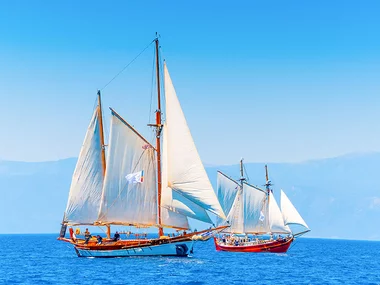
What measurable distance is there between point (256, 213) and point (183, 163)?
48.9 metres

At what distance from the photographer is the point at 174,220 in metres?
70.6

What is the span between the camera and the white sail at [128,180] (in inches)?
2837

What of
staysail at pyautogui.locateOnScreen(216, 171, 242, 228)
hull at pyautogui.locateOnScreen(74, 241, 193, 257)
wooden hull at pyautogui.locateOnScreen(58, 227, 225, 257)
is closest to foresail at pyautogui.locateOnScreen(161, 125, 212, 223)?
wooden hull at pyautogui.locateOnScreen(58, 227, 225, 257)

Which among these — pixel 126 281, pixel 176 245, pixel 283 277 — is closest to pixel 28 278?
pixel 126 281

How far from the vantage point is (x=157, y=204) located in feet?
238

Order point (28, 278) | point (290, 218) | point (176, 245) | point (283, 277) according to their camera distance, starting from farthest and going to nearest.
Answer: point (290, 218), point (176, 245), point (283, 277), point (28, 278)

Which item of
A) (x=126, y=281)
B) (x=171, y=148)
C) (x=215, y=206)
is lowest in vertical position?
(x=126, y=281)

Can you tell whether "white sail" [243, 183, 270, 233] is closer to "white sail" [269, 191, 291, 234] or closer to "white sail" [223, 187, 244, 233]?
"white sail" [223, 187, 244, 233]

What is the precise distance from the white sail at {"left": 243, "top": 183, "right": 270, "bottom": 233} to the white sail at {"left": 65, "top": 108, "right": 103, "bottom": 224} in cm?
4127

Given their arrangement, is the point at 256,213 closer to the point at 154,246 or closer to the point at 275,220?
the point at 275,220

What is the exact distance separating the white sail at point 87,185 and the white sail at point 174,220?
9.97 meters

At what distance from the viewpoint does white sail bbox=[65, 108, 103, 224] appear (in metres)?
76.6

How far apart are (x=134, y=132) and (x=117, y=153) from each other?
10.0 feet

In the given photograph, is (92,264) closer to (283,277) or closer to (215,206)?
(215,206)
